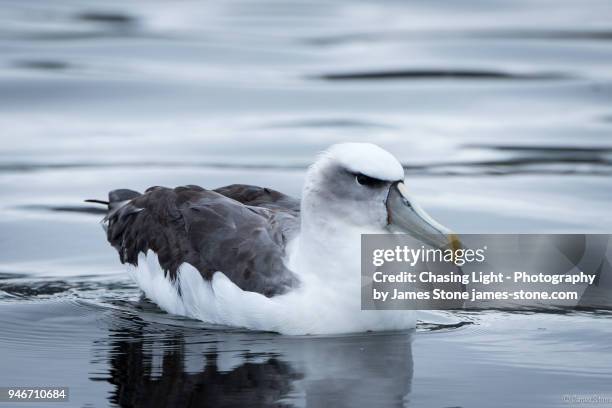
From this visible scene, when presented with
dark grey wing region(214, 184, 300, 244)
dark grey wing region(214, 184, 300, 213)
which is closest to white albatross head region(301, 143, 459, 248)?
dark grey wing region(214, 184, 300, 244)

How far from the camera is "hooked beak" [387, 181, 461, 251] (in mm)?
9648

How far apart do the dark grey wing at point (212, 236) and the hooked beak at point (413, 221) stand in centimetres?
77

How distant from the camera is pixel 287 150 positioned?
55.6 feet

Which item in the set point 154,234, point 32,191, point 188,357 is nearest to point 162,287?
point 154,234

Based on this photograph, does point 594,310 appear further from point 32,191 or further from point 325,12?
point 325,12

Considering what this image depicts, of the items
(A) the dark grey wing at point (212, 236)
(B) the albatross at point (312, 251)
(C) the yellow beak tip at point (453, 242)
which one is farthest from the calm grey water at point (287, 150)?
(C) the yellow beak tip at point (453, 242)

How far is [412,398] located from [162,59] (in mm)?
14692

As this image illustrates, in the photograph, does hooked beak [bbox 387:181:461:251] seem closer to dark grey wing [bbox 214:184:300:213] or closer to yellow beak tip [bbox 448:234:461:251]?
yellow beak tip [bbox 448:234:461:251]

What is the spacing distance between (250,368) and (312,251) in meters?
1.01

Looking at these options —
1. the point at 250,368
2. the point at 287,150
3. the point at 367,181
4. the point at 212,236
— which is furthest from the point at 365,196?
the point at 287,150

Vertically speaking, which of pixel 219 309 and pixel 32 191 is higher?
pixel 32 191

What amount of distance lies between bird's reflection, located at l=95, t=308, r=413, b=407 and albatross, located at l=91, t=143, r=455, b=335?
14 centimetres

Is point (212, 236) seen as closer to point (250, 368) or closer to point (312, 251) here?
point (312, 251)

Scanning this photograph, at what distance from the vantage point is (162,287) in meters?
10.6
